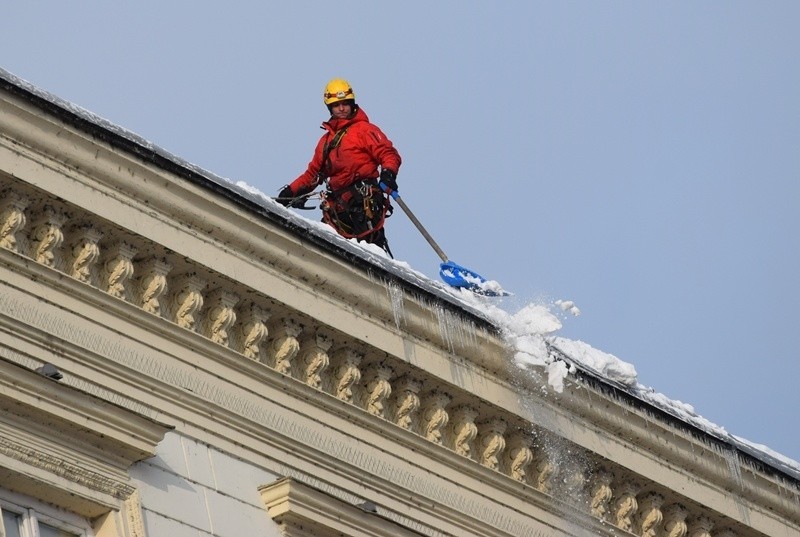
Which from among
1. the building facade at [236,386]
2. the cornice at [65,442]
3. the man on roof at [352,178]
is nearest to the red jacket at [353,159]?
the man on roof at [352,178]

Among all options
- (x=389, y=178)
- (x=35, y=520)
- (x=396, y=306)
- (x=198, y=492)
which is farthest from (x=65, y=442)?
(x=389, y=178)

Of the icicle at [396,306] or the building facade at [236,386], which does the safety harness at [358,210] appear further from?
the icicle at [396,306]

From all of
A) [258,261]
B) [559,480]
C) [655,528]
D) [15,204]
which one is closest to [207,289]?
[258,261]

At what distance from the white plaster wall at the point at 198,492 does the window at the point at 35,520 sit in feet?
1.62

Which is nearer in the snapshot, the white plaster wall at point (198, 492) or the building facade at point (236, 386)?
the building facade at point (236, 386)

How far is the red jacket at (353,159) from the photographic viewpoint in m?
22.7

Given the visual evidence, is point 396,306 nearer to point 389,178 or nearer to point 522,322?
point 522,322

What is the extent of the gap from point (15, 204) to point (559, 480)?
541 cm

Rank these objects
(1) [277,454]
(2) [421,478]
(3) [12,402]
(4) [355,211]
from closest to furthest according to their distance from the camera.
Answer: (3) [12,402] → (1) [277,454] → (2) [421,478] → (4) [355,211]

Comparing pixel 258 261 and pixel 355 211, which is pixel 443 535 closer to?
pixel 258 261

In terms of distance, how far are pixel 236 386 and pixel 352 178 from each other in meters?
5.15

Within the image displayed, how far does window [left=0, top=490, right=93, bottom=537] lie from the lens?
52.1 ft

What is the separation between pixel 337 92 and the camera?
76.6 feet

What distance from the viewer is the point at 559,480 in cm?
2023
